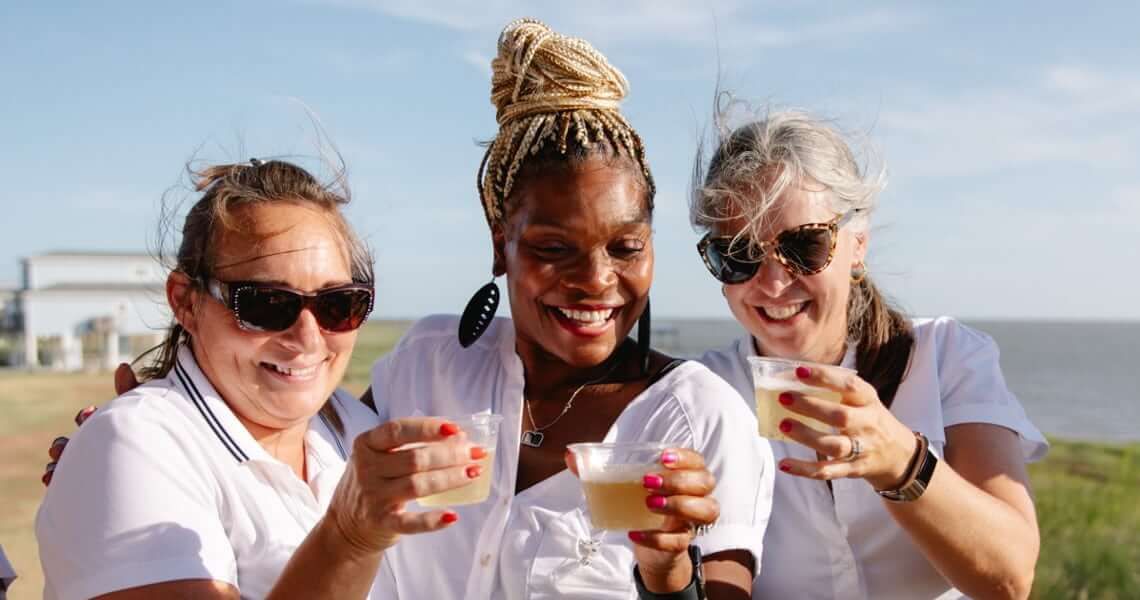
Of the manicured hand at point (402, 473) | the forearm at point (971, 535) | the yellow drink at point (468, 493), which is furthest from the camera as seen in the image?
the forearm at point (971, 535)

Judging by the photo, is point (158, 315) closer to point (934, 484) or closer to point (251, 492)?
point (251, 492)

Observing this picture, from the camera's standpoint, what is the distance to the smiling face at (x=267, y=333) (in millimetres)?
3328

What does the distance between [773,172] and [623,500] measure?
1.72 metres

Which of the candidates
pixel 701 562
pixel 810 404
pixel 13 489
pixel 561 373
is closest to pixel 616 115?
pixel 561 373

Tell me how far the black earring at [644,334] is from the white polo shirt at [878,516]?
0.85 meters

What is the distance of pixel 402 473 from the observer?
8.62ft

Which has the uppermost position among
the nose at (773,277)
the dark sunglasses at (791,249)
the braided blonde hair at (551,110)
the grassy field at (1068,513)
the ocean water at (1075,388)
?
the braided blonde hair at (551,110)

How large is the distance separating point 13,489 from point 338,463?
2082cm

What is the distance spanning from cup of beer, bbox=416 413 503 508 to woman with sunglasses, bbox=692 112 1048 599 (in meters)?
1.42

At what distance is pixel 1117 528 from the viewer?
13.3m

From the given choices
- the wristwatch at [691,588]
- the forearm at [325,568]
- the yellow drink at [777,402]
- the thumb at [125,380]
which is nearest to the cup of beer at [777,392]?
the yellow drink at [777,402]

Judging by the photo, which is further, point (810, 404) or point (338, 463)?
point (338, 463)

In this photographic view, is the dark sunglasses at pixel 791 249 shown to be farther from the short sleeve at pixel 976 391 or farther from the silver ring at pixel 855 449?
the silver ring at pixel 855 449

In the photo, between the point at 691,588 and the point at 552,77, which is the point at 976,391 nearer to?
the point at 691,588
